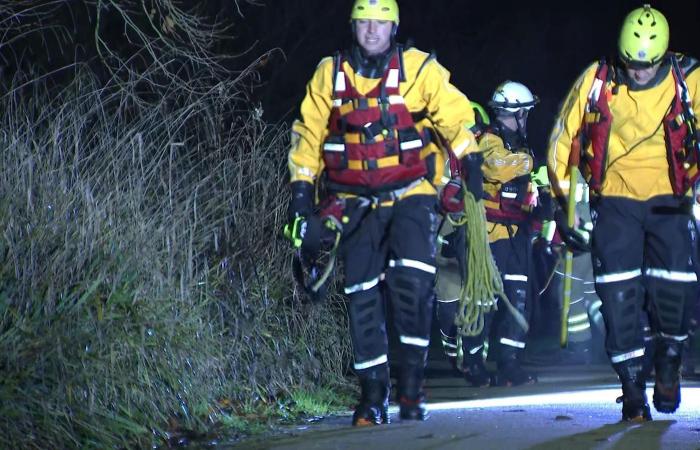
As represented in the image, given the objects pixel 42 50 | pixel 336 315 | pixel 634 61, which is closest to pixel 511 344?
pixel 336 315

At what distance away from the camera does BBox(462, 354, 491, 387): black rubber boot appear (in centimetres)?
1180

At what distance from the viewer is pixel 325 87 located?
29.6 ft

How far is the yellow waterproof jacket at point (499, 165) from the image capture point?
12164 millimetres

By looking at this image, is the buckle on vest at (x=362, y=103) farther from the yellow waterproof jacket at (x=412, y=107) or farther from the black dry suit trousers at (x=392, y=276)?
the black dry suit trousers at (x=392, y=276)

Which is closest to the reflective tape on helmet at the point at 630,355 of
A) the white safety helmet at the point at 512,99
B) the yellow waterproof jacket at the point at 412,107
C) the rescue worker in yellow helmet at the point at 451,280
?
the yellow waterproof jacket at the point at 412,107

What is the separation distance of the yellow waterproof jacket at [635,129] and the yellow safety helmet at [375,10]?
44.5 inches

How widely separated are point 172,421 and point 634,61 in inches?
127

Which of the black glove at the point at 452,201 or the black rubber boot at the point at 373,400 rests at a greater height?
the black glove at the point at 452,201

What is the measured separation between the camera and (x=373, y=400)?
8906 millimetres

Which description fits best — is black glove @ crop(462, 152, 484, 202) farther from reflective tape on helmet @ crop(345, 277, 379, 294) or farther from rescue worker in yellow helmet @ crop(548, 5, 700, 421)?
reflective tape on helmet @ crop(345, 277, 379, 294)

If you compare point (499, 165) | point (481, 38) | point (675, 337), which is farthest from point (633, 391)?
point (481, 38)

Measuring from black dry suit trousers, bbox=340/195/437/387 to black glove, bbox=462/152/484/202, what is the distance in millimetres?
238

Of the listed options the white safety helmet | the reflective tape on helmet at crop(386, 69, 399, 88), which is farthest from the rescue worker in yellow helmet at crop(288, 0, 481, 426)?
the white safety helmet

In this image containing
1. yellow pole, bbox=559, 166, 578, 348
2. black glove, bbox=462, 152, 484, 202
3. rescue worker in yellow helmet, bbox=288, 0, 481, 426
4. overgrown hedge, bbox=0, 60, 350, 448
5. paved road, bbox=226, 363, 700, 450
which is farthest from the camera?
yellow pole, bbox=559, 166, 578, 348
